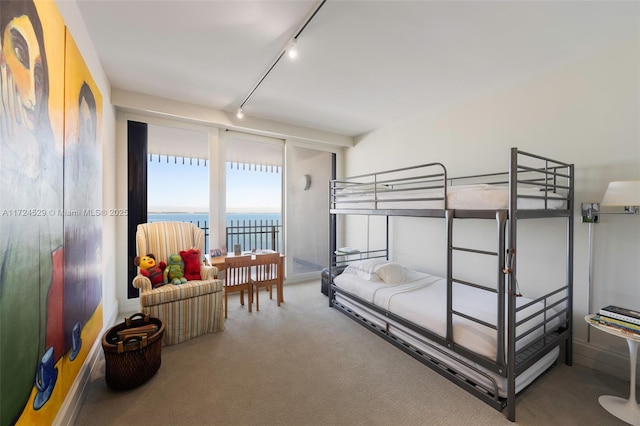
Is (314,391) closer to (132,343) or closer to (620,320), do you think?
(132,343)

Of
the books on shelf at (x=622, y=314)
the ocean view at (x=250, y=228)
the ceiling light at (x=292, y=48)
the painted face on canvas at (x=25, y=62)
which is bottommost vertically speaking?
the books on shelf at (x=622, y=314)

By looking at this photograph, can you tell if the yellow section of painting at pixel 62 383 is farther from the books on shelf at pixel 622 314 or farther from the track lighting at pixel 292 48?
the books on shelf at pixel 622 314

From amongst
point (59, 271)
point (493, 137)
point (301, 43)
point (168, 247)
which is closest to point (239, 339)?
point (168, 247)

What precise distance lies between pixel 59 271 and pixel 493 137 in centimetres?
397

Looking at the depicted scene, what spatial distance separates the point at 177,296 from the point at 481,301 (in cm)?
297

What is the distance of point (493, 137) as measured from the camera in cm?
288

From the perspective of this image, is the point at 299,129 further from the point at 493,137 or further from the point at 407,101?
the point at 493,137

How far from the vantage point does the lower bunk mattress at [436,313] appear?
1.87m

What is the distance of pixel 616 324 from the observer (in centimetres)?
173

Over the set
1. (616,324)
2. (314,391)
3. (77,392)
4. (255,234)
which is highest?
(255,234)

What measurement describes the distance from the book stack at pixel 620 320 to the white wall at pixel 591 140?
0.41m

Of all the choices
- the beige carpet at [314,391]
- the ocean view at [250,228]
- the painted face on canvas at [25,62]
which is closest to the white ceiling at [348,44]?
the painted face on canvas at [25,62]

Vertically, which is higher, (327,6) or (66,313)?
(327,6)

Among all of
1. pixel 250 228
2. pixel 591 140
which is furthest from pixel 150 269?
pixel 591 140
